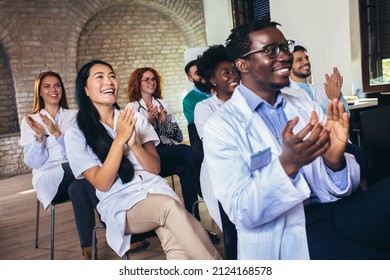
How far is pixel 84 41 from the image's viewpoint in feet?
19.8

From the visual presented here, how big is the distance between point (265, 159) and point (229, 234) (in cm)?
29

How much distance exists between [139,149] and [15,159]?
179 inches

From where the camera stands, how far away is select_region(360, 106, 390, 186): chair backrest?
1.58 m

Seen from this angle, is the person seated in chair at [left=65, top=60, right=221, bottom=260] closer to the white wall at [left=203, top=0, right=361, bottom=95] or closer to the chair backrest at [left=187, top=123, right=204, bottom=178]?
the chair backrest at [left=187, top=123, right=204, bottom=178]

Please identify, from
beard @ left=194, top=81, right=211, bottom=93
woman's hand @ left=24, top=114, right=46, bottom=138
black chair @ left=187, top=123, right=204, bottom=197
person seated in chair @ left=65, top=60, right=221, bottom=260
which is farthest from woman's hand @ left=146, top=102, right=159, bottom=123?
person seated in chair @ left=65, top=60, right=221, bottom=260

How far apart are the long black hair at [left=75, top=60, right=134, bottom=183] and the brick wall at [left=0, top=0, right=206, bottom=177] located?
4.24m

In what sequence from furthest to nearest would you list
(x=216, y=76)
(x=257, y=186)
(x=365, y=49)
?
(x=365, y=49), (x=216, y=76), (x=257, y=186)

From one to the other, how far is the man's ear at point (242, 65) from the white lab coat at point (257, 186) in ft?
0.22

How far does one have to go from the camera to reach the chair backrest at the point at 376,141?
5.19 feet

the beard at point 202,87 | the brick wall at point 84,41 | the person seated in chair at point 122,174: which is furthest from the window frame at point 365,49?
the person seated in chair at point 122,174

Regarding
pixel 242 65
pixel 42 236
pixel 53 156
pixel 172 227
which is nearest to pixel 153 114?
pixel 53 156

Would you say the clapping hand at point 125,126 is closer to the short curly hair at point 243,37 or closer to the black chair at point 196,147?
the short curly hair at point 243,37

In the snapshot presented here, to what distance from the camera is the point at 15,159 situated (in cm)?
542

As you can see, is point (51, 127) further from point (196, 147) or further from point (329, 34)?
point (329, 34)
